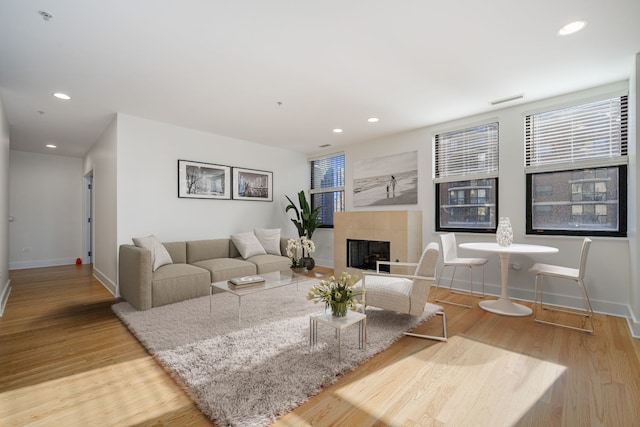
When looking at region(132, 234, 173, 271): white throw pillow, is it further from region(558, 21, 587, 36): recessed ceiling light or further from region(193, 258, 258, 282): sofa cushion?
region(558, 21, 587, 36): recessed ceiling light

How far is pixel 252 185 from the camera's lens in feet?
18.1

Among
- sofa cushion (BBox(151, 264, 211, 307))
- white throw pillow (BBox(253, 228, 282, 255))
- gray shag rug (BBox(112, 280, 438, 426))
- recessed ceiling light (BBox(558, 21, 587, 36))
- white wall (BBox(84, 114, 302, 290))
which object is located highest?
recessed ceiling light (BBox(558, 21, 587, 36))

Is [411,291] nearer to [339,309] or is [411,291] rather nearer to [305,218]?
[339,309]

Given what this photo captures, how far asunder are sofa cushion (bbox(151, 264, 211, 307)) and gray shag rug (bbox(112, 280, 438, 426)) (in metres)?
0.12

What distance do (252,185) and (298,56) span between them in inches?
128

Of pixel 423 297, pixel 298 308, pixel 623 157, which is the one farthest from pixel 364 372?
pixel 623 157

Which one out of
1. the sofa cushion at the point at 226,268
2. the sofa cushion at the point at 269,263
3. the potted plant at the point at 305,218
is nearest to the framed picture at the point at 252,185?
the potted plant at the point at 305,218

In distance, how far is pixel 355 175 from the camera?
5.64m

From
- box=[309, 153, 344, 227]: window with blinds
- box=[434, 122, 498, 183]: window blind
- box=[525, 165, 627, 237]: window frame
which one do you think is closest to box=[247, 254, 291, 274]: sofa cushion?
box=[309, 153, 344, 227]: window with blinds

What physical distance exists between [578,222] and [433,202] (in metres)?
1.72

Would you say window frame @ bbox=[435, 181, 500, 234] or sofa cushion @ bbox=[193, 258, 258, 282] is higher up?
window frame @ bbox=[435, 181, 500, 234]

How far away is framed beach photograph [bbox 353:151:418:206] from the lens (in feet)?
15.9

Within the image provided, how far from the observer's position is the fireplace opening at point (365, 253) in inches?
192

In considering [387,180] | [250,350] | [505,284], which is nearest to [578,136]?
[505,284]
